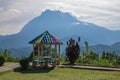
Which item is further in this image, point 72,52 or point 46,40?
point 72,52

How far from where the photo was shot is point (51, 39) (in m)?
27.2

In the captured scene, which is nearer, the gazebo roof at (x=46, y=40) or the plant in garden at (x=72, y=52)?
the gazebo roof at (x=46, y=40)

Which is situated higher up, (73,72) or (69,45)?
(69,45)

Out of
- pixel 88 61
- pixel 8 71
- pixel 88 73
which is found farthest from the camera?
pixel 88 61

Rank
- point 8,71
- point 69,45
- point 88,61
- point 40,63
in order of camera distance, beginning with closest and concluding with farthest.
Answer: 1. point 8,71
2. point 40,63
3. point 69,45
4. point 88,61

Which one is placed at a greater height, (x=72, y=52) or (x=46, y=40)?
(x=46, y=40)

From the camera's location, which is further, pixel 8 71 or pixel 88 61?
pixel 88 61

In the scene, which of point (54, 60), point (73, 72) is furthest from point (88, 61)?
point (73, 72)

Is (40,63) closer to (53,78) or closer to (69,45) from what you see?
(69,45)

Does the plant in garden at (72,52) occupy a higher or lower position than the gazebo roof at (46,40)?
lower

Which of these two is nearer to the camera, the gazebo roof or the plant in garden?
the gazebo roof

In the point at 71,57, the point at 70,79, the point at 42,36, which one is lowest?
the point at 70,79

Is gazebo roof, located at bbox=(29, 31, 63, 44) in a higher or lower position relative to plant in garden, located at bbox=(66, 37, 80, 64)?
higher

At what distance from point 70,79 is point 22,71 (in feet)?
20.1
